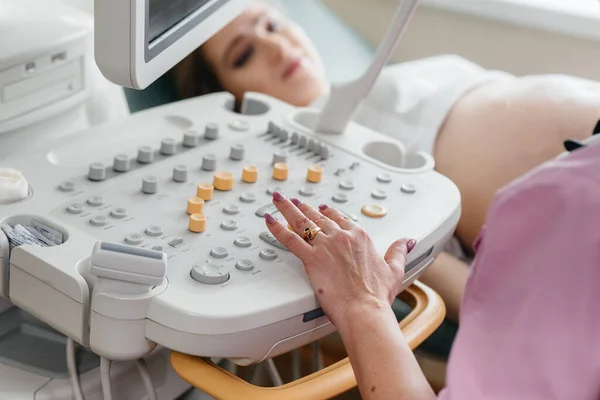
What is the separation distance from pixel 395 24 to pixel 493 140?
31 cm

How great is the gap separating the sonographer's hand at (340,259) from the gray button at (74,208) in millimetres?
190

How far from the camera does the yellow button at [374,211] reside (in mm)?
847

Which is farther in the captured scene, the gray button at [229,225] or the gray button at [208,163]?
the gray button at [208,163]

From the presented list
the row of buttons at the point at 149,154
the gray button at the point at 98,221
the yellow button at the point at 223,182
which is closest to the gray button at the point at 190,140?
the row of buttons at the point at 149,154

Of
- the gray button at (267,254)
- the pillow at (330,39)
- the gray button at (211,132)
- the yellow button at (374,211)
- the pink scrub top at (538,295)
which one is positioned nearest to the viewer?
the pink scrub top at (538,295)

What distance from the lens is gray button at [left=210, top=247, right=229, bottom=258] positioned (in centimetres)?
73

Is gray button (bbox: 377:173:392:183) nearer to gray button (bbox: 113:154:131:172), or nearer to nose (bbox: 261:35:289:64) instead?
gray button (bbox: 113:154:131:172)

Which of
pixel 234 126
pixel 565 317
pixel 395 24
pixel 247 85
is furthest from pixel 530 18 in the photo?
pixel 565 317

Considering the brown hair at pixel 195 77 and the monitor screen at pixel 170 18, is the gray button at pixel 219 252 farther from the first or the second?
the brown hair at pixel 195 77

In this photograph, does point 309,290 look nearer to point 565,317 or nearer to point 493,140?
point 565,317

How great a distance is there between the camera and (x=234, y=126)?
1.01 metres

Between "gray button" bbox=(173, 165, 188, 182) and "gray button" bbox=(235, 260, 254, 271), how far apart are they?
0.17 metres

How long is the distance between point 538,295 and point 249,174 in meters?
0.41

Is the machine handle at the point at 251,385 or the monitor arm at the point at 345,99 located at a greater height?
the monitor arm at the point at 345,99
